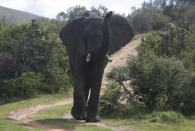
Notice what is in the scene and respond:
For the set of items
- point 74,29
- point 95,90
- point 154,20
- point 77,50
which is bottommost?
point 95,90

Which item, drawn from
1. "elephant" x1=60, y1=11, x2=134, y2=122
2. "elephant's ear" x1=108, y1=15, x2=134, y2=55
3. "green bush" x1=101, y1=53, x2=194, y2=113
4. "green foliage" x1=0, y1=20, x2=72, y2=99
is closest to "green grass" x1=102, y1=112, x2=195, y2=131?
"elephant" x1=60, y1=11, x2=134, y2=122

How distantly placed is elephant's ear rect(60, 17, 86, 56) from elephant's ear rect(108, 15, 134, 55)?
122 cm

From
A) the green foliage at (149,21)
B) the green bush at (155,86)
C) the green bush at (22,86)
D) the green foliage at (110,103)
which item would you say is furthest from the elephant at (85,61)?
the green foliage at (149,21)

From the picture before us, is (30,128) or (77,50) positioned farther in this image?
(77,50)

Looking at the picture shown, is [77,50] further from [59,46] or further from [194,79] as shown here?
[59,46]

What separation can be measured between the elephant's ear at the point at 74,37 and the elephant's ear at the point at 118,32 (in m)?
1.22

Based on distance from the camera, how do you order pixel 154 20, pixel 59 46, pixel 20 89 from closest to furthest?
pixel 20 89 < pixel 59 46 < pixel 154 20

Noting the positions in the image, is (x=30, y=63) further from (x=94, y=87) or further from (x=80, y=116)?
(x=94, y=87)

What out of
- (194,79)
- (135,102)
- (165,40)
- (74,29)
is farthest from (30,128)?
(165,40)

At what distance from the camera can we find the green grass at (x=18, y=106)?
9.09 metres

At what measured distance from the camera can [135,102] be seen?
13289mm

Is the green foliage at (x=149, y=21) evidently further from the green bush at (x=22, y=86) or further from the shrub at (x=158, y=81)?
the shrub at (x=158, y=81)

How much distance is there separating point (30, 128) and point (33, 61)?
44.2 feet

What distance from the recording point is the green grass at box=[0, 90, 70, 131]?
909cm
